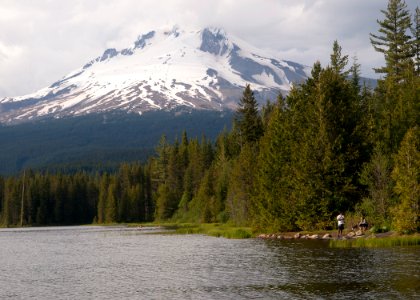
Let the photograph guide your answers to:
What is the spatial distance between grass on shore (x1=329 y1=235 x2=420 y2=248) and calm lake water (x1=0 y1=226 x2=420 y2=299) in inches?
87.2

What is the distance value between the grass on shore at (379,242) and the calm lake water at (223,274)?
2.21 meters

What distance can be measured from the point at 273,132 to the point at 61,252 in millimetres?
30423

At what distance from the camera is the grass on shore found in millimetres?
49250

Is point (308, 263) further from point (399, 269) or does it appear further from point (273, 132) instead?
point (273, 132)

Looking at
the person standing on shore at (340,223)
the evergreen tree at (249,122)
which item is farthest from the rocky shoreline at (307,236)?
the evergreen tree at (249,122)

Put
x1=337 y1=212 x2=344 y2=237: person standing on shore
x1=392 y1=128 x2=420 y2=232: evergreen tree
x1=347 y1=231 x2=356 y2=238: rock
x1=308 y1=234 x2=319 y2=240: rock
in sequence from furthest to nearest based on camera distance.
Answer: x1=308 y1=234 x2=319 y2=240: rock, x1=347 y1=231 x2=356 y2=238: rock, x1=337 y1=212 x2=344 y2=237: person standing on shore, x1=392 y1=128 x2=420 y2=232: evergreen tree

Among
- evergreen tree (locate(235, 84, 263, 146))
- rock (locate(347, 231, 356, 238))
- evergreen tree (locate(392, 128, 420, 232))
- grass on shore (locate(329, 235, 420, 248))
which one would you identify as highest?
evergreen tree (locate(235, 84, 263, 146))

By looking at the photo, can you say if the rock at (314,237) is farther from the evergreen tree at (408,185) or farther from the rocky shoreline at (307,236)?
the evergreen tree at (408,185)

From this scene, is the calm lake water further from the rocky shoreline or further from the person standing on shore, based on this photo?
the rocky shoreline

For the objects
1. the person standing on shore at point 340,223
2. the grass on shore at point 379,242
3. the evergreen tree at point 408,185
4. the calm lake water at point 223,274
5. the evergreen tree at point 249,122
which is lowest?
the calm lake water at point 223,274

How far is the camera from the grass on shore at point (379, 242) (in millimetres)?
49250

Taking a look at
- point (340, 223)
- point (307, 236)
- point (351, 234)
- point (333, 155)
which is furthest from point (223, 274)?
point (333, 155)

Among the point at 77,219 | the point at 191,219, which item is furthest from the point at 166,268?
the point at 77,219

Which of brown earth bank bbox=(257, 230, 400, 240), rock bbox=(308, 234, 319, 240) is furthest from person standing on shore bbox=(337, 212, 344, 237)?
rock bbox=(308, 234, 319, 240)
